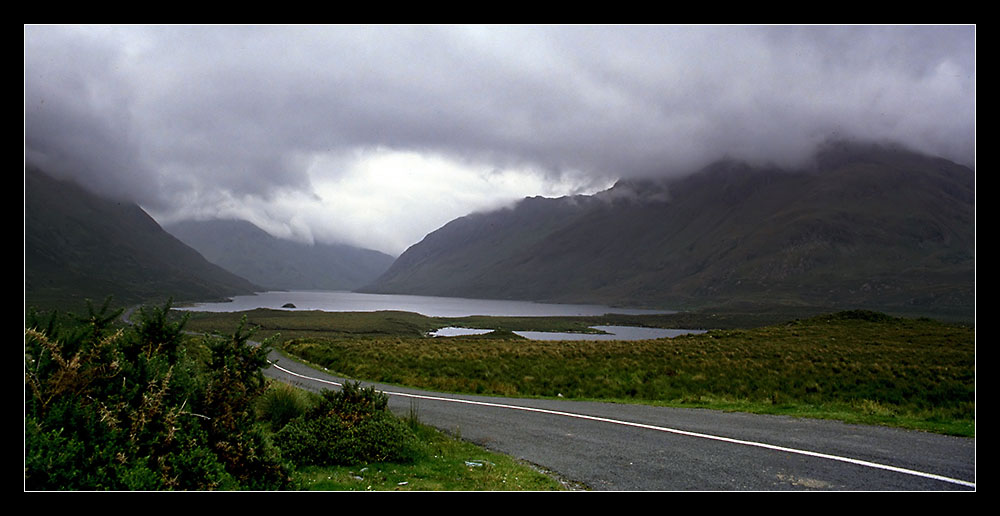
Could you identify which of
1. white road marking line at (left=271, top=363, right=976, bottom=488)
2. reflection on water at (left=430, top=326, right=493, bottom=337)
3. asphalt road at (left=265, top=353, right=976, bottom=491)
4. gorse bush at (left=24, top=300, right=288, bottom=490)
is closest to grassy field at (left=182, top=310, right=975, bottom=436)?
asphalt road at (left=265, top=353, right=976, bottom=491)

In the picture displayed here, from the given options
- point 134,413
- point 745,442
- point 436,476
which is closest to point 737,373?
point 745,442

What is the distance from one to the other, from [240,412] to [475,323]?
4824 inches

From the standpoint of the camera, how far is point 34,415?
4.71 metres

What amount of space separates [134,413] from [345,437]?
12.2ft

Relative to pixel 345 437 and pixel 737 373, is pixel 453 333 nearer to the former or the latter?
pixel 737 373

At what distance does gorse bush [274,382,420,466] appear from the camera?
7961 millimetres

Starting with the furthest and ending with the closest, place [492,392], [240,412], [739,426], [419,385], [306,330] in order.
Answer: [306,330], [419,385], [492,392], [739,426], [240,412]

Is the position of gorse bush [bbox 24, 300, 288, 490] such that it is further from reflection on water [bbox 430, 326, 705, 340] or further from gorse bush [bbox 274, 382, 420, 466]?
reflection on water [bbox 430, 326, 705, 340]

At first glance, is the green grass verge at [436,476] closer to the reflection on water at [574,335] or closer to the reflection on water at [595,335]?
the reflection on water at [595,335]

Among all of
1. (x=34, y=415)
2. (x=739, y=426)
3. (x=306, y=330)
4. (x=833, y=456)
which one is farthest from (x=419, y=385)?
(x=306, y=330)

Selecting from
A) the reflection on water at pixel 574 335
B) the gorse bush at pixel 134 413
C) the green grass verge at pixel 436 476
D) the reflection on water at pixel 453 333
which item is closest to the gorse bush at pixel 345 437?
the green grass verge at pixel 436 476
